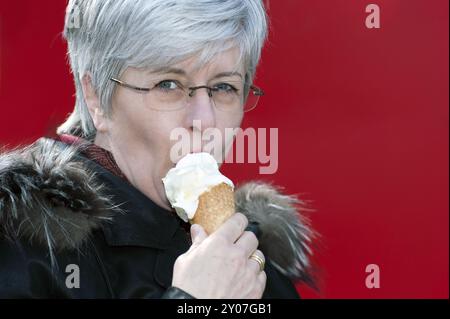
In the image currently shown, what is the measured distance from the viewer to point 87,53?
5.32 ft

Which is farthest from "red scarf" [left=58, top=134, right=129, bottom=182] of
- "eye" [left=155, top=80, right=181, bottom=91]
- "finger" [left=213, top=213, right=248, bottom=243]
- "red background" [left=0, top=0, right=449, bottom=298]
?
"red background" [left=0, top=0, right=449, bottom=298]

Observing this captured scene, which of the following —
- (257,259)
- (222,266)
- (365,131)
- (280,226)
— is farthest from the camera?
(365,131)

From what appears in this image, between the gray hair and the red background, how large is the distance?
949 mm

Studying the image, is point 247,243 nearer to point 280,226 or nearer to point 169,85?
point 169,85

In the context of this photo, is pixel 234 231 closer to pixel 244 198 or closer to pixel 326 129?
pixel 244 198

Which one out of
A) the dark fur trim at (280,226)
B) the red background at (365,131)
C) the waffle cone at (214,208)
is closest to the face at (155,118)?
the waffle cone at (214,208)

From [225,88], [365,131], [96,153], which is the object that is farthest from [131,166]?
[365,131]

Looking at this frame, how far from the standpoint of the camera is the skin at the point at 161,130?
137cm

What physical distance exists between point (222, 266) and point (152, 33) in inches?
22.2

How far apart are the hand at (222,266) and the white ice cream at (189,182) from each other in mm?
99

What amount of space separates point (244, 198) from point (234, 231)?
0.66 metres

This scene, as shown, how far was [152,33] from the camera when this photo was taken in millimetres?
1498

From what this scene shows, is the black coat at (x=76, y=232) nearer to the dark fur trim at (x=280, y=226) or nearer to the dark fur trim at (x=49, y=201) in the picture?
the dark fur trim at (x=49, y=201)
